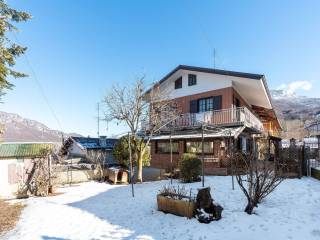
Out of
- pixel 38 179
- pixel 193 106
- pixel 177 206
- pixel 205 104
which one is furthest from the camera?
pixel 193 106

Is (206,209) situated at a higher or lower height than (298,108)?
lower

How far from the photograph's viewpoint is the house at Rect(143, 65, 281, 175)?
21641 mm

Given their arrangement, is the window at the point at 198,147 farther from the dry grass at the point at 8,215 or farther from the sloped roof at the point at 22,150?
the dry grass at the point at 8,215

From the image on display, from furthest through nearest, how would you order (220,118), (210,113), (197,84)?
(197,84)
(210,113)
(220,118)

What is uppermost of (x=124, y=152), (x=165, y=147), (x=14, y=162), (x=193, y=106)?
(x=193, y=106)

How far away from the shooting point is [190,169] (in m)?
16.9

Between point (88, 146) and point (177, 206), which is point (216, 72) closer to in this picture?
point (177, 206)

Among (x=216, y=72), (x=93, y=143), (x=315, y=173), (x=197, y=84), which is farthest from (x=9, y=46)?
(x=93, y=143)

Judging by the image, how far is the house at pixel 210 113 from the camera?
A: 21641mm

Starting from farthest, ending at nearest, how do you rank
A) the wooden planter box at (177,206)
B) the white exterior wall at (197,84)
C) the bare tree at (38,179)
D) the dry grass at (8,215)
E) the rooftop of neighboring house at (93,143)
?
the rooftop of neighboring house at (93,143), the white exterior wall at (197,84), the bare tree at (38,179), the wooden planter box at (177,206), the dry grass at (8,215)

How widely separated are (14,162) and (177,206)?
11.9 meters

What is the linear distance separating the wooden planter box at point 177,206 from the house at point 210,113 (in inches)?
345

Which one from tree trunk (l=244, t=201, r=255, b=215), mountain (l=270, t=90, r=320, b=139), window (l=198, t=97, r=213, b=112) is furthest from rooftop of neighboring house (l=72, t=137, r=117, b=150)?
tree trunk (l=244, t=201, r=255, b=215)

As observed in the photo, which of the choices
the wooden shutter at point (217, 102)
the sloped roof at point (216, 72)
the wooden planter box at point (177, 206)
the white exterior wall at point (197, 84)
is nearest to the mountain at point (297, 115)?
the white exterior wall at point (197, 84)
